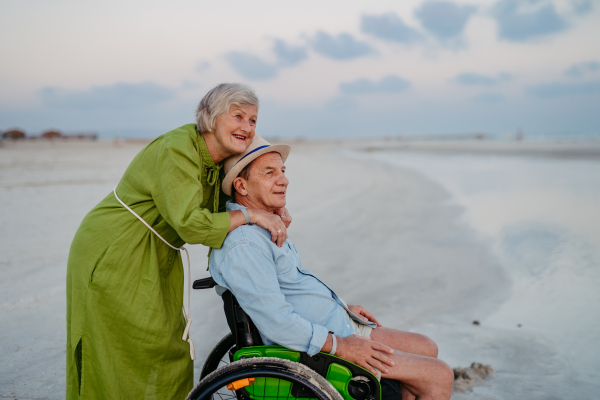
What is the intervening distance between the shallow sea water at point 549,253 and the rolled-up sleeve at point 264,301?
7.42ft

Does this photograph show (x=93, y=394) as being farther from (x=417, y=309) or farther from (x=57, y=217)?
(x=57, y=217)

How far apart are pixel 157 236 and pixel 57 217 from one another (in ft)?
19.2

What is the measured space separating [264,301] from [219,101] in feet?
3.07

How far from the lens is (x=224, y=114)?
203 cm

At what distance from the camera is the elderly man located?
72.7 inches

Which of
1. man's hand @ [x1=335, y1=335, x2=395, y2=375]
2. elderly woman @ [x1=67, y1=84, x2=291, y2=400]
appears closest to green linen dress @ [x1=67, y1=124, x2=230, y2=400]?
elderly woman @ [x1=67, y1=84, x2=291, y2=400]

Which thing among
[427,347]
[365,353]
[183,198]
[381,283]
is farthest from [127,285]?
[381,283]

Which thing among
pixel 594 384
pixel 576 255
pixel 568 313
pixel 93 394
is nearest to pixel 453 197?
pixel 576 255

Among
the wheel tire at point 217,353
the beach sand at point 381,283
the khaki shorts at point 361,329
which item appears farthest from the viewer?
the beach sand at point 381,283

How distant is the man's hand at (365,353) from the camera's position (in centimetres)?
189

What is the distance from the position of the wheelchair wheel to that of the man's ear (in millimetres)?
807

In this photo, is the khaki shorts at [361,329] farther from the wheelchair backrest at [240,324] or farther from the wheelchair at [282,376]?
the wheelchair backrest at [240,324]

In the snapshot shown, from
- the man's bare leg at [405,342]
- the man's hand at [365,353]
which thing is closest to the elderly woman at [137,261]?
the man's hand at [365,353]

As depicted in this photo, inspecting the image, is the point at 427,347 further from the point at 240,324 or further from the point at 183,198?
the point at 183,198
